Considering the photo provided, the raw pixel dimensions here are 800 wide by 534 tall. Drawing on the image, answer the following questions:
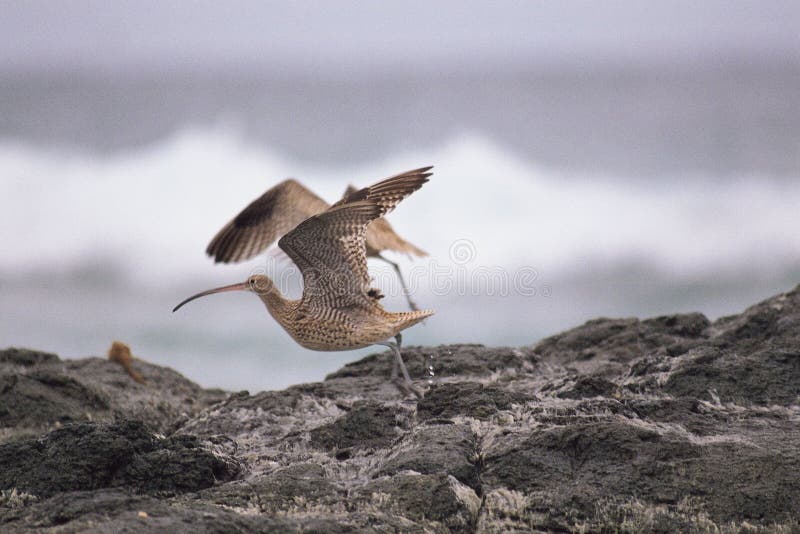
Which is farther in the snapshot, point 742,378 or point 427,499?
point 742,378

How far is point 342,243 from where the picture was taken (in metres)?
10.3

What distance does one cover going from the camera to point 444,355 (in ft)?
35.8

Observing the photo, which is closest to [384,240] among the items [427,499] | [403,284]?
[403,284]

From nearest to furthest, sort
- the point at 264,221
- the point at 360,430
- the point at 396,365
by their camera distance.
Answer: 1. the point at 360,430
2. the point at 396,365
3. the point at 264,221

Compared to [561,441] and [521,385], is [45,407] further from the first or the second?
[561,441]

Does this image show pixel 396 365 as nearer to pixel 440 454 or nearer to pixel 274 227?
pixel 440 454

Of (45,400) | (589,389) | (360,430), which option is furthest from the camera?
(45,400)

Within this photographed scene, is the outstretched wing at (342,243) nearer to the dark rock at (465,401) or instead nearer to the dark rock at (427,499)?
the dark rock at (465,401)

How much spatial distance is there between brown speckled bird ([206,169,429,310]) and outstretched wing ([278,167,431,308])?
4.85 ft

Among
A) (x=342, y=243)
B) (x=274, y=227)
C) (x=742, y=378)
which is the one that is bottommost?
(x=742, y=378)

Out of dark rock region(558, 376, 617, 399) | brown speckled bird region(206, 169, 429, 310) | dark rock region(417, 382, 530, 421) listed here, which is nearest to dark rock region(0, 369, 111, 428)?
brown speckled bird region(206, 169, 429, 310)

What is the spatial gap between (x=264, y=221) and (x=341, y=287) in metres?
3.20

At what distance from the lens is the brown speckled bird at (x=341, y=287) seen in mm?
9992

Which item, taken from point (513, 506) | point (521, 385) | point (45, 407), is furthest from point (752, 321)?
point (45, 407)
